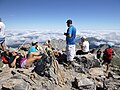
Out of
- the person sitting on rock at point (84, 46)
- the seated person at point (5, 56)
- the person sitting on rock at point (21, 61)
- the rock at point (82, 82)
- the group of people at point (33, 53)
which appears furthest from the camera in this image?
the person sitting on rock at point (84, 46)

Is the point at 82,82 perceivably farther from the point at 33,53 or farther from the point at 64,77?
the point at 33,53

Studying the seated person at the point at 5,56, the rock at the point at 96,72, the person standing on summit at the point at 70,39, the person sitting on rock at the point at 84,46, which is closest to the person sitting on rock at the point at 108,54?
the rock at the point at 96,72

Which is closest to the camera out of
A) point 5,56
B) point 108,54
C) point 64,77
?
point 64,77

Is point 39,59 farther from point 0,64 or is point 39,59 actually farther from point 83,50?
point 83,50

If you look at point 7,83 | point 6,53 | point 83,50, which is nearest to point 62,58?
point 83,50

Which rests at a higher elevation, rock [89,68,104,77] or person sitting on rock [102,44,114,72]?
person sitting on rock [102,44,114,72]

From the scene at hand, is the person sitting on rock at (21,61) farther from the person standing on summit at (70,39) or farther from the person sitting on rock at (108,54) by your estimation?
the person sitting on rock at (108,54)

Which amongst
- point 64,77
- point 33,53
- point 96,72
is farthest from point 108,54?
point 33,53

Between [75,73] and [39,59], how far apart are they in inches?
137

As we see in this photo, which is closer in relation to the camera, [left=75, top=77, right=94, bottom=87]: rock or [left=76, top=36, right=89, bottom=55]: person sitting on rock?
[left=75, top=77, right=94, bottom=87]: rock

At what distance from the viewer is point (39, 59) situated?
1448 centimetres

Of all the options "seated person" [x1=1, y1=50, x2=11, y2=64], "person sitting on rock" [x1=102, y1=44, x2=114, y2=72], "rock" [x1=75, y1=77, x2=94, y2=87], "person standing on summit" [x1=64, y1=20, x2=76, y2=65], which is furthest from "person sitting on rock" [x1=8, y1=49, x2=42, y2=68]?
"person sitting on rock" [x1=102, y1=44, x2=114, y2=72]

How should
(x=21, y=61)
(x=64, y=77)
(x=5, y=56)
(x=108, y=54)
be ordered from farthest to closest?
(x=108, y=54), (x=5, y=56), (x=64, y=77), (x=21, y=61)

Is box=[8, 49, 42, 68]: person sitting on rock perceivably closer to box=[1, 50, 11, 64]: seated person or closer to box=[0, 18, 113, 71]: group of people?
box=[0, 18, 113, 71]: group of people
